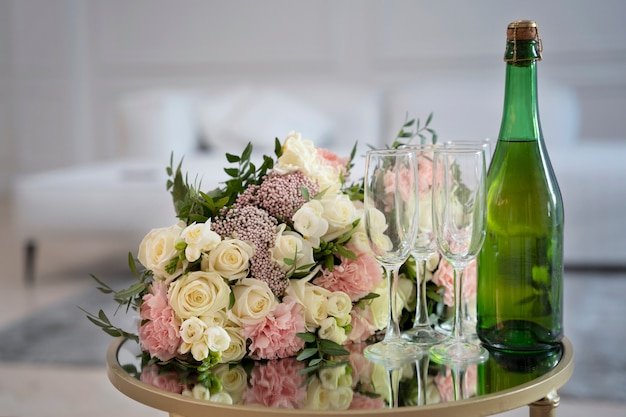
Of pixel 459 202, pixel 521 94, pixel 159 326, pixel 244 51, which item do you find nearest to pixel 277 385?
pixel 159 326

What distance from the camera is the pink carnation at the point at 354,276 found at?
39.5 inches

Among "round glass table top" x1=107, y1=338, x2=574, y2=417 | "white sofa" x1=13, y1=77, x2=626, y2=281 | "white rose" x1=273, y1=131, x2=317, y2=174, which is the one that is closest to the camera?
"round glass table top" x1=107, y1=338, x2=574, y2=417

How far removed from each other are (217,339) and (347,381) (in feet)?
0.52

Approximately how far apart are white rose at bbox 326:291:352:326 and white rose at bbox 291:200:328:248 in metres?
0.07

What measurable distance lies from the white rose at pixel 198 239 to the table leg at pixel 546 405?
1.42 feet

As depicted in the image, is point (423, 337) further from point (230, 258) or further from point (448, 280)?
point (230, 258)

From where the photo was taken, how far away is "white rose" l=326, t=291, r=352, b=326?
0.99 metres

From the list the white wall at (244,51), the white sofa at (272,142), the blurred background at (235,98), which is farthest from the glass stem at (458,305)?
the white wall at (244,51)

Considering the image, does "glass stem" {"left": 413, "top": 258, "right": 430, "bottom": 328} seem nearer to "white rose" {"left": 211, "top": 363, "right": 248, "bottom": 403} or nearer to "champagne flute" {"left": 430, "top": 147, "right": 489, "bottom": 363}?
"champagne flute" {"left": 430, "top": 147, "right": 489, "bottom": 363}

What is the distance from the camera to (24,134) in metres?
6.06

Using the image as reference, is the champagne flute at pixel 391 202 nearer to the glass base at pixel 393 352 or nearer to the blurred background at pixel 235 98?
the glass base at pixel 393 352

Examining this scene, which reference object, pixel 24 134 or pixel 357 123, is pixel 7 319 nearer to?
pixel 357 123

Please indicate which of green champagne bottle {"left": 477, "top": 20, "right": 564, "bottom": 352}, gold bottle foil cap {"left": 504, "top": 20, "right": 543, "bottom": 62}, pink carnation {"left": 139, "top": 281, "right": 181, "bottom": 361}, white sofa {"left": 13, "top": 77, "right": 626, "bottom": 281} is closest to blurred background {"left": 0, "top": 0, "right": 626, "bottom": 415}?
white sofa {"left": 13, "top": 77, "right": 626, "bottom": 281}

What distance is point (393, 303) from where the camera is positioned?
976 mm
